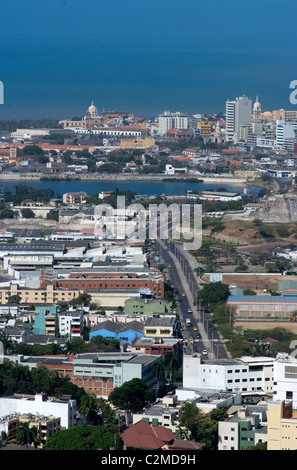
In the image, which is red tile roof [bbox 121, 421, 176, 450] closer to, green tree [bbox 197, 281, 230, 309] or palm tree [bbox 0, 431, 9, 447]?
palm tree [bbox 0, 431, 9, 447]

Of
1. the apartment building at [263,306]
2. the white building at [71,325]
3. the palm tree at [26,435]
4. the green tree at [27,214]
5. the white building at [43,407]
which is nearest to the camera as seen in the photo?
the palm tree at [26,435]

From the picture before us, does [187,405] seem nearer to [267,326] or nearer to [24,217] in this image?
[267,326]

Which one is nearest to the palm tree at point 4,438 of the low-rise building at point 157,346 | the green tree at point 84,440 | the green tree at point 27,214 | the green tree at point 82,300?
the green tree at point 84,440

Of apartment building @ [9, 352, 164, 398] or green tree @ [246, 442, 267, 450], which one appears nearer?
green tree @ [246, 442, 267, 450]

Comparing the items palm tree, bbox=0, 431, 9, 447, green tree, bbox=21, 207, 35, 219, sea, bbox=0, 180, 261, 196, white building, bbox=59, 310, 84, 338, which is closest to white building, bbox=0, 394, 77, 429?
palm tree, bbox=0, 431, 9, 447

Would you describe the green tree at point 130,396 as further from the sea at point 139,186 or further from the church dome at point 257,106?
the church dome at point 257,106
